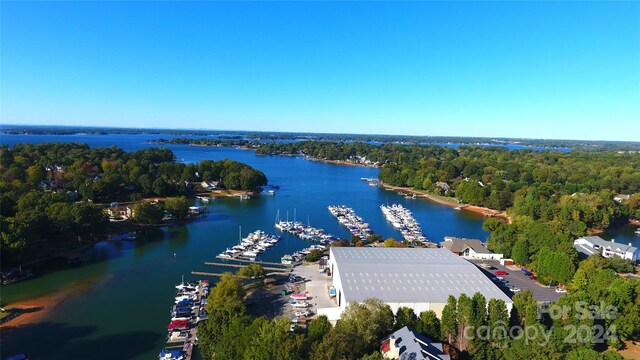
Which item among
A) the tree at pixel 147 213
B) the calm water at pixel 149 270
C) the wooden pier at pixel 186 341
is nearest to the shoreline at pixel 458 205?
the calm water at pixel 149 270

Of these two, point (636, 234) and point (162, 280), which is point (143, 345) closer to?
point (162, 280)

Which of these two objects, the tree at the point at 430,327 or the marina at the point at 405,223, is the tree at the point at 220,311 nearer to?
the tree at the point at 430,327

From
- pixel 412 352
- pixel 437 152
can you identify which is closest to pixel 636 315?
pixel 412 352

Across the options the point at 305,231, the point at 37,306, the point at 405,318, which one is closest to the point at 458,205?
the point at 305,231

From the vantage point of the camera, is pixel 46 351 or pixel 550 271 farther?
pixel 550 271

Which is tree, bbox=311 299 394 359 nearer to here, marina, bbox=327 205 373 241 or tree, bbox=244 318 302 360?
tree, bbox=244 318 302 360

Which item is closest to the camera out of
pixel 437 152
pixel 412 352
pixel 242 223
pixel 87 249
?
pixel 412 352

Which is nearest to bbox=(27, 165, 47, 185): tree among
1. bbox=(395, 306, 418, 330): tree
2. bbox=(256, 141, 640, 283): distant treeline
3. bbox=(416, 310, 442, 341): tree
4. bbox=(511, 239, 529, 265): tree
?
bbox=(395, 306, 418, 330): tree
